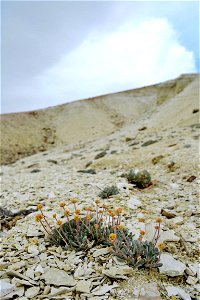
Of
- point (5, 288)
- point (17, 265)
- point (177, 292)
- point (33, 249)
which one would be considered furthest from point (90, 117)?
point (177, 292)

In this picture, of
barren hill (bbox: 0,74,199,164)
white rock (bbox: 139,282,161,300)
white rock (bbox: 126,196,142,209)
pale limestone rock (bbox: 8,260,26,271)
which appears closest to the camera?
white rock (bbox: 139,282,161,300)

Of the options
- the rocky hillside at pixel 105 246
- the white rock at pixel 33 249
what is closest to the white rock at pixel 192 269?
the rocky hillside at pixel 105 246

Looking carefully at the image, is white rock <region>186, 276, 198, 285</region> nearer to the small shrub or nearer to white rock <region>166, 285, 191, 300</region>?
white rock <region>166, 285, 191, 300</region>

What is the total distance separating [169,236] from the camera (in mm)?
4184

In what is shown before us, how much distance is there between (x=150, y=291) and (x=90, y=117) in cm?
4485

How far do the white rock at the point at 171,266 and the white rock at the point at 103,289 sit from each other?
26.3 inches

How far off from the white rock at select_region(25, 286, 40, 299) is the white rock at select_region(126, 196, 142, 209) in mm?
2761

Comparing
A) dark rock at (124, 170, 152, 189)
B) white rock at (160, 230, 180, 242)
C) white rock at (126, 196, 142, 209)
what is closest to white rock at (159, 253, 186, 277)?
white rock at (160, 230, 180, 242)

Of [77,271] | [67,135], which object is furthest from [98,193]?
[67,135]

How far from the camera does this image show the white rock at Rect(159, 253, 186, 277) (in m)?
3.28

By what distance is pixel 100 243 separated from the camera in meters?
3.93

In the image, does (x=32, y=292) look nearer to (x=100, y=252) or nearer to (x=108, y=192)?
(x=100, y=252)

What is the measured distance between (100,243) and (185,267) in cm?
117

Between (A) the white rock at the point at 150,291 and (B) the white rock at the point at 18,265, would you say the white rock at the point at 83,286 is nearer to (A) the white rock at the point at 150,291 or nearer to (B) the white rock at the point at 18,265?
→ (A) the white rock at the point at 150,291
